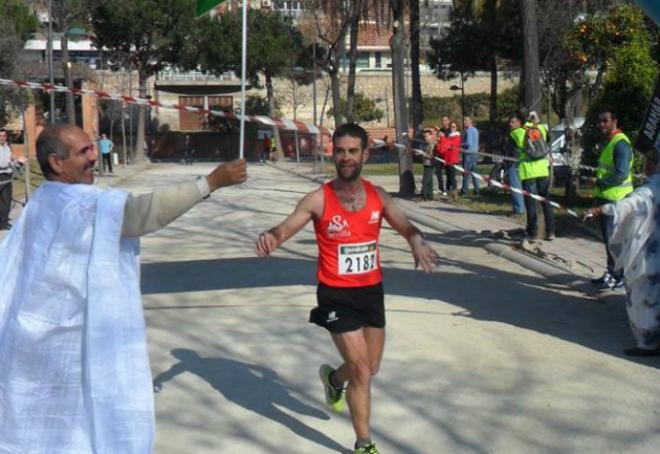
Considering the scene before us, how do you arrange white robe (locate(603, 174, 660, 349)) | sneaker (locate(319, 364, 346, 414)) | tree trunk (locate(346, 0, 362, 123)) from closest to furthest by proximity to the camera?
sneaker (locate(319, 364, 346, 414))
white robe (locate(603, 174, 660, 349))
tree trunk (locate(346, 0, 362, 123))

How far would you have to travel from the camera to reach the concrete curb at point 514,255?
1074 centimetres

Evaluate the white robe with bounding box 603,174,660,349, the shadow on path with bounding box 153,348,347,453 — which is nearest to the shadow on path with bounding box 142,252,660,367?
the white robe with bounding box 603,174,660,349

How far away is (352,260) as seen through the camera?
5.22 m

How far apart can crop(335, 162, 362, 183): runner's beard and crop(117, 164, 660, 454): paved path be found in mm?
1480

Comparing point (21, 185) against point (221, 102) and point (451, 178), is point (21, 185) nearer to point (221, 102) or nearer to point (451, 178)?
point (451, 178)

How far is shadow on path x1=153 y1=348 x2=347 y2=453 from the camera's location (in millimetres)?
5871

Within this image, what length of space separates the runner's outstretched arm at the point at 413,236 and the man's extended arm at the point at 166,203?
1.62 metres

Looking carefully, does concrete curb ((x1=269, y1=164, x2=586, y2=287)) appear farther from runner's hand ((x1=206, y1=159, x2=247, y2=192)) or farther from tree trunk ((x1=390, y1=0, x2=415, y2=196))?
runner's hand ((x1=206, y1=159, x2=247, y2=192))

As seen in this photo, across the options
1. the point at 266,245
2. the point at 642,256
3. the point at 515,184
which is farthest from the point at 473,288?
the point at 515,184

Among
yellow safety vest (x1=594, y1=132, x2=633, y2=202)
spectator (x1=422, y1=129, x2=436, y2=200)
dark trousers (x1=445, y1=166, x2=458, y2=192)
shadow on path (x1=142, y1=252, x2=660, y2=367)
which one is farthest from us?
dark trousers (x1=445, y1=166, x2=458, y2=192)

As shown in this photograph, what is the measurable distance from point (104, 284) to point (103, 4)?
47.0 m

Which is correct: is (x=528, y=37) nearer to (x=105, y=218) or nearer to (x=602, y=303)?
(x=602, y=303)

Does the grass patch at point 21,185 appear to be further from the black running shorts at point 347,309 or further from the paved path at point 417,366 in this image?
the black running shorts at point 347,309

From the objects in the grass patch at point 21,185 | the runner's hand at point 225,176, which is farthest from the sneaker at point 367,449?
the grass patch at point 21,185
